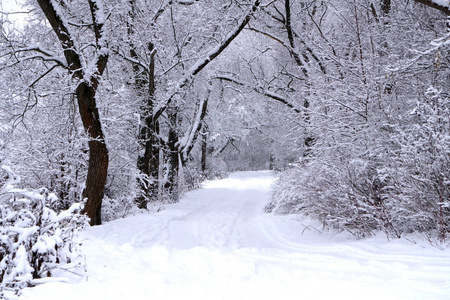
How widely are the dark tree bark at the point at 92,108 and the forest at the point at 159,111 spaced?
0.9 inches

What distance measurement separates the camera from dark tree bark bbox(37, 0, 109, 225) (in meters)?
6.73

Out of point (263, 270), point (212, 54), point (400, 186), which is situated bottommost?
point (263, 270)

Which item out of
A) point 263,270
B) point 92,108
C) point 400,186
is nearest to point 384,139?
point 400,186

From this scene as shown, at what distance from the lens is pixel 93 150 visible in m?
7.10

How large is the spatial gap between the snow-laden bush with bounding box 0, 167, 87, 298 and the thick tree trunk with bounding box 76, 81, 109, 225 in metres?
3.43

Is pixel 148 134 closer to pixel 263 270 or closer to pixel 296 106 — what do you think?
A: pixel 296 106

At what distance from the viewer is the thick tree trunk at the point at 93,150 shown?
6898mm

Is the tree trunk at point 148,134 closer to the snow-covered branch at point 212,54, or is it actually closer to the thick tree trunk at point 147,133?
the thick tree trunk at point 147,133

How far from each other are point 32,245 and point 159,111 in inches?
278

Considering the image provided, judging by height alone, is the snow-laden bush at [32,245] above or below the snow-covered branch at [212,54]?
below

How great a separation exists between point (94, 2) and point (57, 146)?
11.5 ft

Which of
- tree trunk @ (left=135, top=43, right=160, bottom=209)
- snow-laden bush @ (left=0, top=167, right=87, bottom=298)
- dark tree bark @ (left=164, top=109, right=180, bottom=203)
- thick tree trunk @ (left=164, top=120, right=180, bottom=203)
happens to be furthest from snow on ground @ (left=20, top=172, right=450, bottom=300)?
dark tree bark @ (left=164, top=109, right=180, bottom=203)

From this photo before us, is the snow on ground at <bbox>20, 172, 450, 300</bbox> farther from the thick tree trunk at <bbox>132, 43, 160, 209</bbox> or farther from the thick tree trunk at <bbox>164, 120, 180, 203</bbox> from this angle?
the thick tree trunk at <bbox>164, 120, 180, 203</bbox>

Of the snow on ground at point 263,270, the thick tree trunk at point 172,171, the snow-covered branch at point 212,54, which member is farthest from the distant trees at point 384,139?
the thick tree trunk at point 172,171
